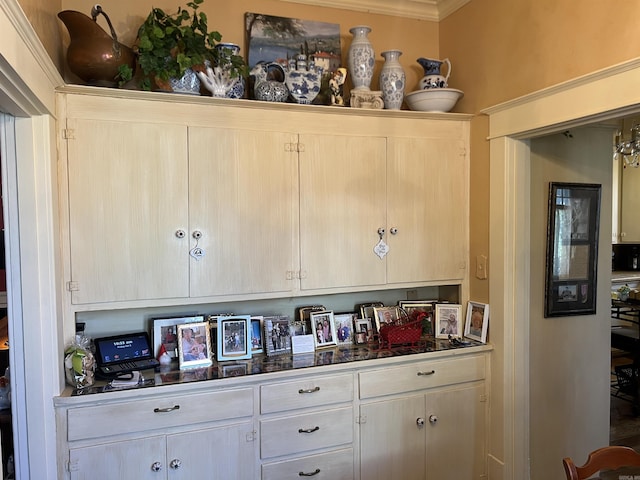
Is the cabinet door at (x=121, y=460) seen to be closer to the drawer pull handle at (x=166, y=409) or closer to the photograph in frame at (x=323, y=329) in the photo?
the drawer pull handle at (x=166, y=409)

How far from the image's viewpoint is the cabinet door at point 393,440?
2512 millimetres

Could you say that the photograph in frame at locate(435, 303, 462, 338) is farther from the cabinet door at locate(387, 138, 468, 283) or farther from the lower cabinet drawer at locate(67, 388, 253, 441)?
the lower cabinet drawer at locate(67, 388, 253, 441)

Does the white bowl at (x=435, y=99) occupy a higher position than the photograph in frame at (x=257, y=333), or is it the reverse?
the white bowl at (x=435, y=99)

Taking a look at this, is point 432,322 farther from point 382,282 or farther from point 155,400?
point 155,400

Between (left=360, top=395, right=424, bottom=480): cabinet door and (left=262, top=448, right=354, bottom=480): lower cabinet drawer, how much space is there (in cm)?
9

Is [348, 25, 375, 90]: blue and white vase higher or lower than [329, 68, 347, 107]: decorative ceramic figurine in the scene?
higher

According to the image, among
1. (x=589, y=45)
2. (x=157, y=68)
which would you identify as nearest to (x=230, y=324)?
(x=157, y=68)

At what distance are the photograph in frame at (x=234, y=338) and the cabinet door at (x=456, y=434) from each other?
41.7 inches

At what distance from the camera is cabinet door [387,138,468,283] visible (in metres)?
2.76

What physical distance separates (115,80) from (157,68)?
23cm

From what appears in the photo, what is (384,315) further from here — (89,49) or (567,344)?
(89,49)

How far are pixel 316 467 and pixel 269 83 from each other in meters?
2.03

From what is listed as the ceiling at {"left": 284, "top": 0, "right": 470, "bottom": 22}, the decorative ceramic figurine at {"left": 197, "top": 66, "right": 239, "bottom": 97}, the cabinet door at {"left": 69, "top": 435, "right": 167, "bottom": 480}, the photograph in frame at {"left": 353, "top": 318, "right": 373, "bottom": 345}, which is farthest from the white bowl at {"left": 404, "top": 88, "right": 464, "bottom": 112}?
the cabinet door at {"left": 69, "top": 435, "right": 167, "bottom": 480}

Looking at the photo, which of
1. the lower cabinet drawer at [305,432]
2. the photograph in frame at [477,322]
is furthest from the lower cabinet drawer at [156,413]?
the photograph in frame at [477,322]
